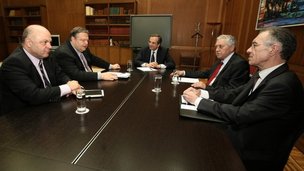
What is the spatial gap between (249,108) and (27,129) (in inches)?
51.4

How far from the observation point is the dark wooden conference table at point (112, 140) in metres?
0.82

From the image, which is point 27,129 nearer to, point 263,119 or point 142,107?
point 142,107

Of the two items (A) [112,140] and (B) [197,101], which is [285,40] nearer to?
(B) [197,101]

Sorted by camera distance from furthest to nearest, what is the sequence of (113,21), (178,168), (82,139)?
(113,21) → (82,139) → (178,168)

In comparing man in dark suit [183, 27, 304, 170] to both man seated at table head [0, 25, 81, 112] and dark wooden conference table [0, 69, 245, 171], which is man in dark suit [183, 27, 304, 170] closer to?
dark wooden conference table [0, 69, 245, 171]

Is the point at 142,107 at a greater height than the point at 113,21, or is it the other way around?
the point at 113,21

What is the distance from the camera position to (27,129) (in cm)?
107

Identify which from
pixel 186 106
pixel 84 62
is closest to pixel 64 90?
pixel 186 106

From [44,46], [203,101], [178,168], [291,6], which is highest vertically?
[291,6]

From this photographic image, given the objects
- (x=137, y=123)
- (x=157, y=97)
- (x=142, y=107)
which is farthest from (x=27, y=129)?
(x=157, y=97)

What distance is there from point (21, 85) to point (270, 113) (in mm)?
1708

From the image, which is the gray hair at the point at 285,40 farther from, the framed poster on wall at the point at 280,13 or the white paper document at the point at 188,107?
the framed poster on wall at the point at 280,13

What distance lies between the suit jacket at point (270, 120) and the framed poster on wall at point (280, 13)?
1260 millimetres

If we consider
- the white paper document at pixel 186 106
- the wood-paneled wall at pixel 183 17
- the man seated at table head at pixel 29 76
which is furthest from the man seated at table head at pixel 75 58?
the wood-paneled wall at pixel 183 17
